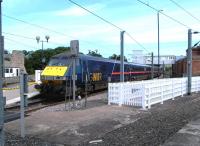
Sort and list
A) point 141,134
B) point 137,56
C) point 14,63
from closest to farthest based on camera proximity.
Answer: point 141,134
point 14,63
point 137,56

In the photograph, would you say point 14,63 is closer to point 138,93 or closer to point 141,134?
point 138,93

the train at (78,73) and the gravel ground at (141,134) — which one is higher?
the train at (78,73)


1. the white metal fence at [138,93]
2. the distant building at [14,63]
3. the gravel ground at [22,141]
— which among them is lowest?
the gravel ground at [22,141]

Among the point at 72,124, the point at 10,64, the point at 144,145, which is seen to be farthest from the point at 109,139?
the point at 10,64

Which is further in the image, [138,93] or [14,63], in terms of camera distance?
[14,63]

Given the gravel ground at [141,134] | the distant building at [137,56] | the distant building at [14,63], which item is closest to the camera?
the gravel ground at [141,134]

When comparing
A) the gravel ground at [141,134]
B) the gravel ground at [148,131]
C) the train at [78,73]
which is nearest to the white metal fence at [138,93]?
the gravel ground at [148,131]

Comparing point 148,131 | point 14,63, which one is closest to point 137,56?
point 14,63

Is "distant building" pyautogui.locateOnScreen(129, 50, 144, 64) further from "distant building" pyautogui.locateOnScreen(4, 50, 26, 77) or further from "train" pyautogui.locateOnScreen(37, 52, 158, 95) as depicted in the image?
"train" pyautogui.locateOnScreen(37, 52, 158, 95)

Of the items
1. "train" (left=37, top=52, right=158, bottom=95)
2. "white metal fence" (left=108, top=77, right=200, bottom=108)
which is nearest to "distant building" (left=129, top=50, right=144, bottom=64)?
"train" (left=37, top=52, right=158, bottom=95)

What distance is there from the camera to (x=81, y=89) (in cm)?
2420

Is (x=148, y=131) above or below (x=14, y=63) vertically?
below

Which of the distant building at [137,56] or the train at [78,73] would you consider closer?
the train at [78,73]

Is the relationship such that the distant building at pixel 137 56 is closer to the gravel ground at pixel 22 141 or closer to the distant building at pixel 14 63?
the distant building at pixel 14 63
